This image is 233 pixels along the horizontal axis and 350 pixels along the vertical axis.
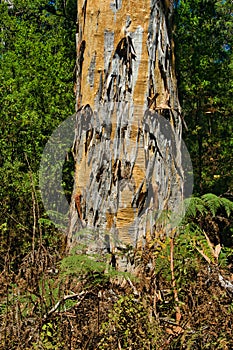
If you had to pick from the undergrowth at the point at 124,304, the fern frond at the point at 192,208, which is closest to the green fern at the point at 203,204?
the fern frond at the point at 192,208

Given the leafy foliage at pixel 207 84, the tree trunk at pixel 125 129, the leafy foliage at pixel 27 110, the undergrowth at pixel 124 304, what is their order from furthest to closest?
the leafy foliage at pixel 207 84
the leafy foliage at pixel 27 110
the tree trunk at pixel 125 129
the undergrowth at pixel 124 304

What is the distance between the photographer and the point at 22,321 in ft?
8.54

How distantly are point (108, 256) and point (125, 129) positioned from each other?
979 millimetres

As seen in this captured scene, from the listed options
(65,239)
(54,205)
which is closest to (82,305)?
(65,239)

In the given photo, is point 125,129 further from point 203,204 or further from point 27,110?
point 27,110

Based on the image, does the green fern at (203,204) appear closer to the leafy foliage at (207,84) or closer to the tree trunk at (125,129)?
the tree trunk at (125,129)

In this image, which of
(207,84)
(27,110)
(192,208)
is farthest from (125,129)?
(207,84)

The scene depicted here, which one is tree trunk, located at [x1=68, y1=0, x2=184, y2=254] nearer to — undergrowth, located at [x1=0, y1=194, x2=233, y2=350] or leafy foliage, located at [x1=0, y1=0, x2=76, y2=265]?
undergrowth, located at [x1=0, y1=194, x2=233, y2=350]

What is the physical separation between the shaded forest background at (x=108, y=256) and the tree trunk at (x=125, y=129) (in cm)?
26

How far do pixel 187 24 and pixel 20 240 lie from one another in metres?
5.11

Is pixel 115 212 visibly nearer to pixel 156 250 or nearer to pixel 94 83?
pixel 156 250

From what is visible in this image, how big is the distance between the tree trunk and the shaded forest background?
0.26 meters

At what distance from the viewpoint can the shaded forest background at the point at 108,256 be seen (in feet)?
8.25

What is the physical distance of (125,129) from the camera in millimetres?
3934
